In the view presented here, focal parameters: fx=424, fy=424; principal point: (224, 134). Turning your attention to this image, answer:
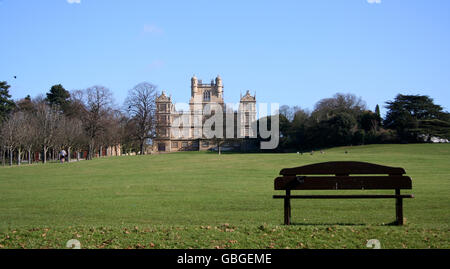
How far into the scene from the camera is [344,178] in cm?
721

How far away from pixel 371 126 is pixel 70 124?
49815mm

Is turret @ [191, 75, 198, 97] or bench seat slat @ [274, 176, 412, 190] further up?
turret @ [191, 75, 198, 97]

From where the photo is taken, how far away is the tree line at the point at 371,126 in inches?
2689

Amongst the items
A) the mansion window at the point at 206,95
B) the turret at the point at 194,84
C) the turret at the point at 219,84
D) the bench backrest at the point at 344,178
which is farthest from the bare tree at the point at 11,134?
the turret at the point at 219,84

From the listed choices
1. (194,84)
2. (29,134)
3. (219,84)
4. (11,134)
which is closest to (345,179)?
(11,134)

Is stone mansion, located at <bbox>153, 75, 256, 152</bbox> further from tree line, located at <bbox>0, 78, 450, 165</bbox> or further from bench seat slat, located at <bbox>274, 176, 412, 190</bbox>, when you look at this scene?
bench seat slat, located at <bbox>274, 176, 412, 190</bbox>

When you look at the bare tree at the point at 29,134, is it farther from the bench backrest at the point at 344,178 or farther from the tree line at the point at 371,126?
the bench backrest at the point at 344,178

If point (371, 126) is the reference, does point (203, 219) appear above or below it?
below

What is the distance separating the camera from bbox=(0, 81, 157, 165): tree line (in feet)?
167

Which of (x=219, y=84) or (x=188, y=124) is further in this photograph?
(x=219, y=84)

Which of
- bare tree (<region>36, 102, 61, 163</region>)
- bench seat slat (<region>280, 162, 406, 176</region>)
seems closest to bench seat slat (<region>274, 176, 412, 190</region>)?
bench seat slat (<region>280, 162, 406, 176</region>)

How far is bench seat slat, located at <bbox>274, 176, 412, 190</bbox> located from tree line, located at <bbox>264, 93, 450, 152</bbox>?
214 feet

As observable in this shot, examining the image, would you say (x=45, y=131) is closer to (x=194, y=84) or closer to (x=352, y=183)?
(x=352, y=183)

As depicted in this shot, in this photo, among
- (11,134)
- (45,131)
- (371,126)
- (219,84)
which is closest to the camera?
(11,134)
